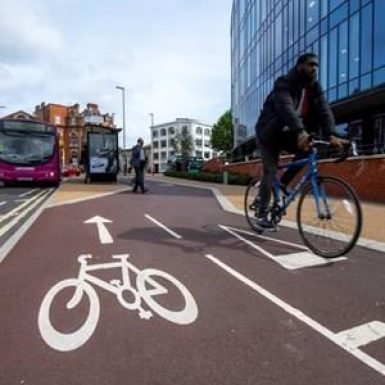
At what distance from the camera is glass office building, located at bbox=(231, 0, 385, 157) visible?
808 inches

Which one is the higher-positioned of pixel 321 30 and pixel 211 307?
pixel 321 30

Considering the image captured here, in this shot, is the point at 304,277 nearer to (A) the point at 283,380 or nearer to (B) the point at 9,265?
(A) the point at 283,380

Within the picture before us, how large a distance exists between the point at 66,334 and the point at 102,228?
4673mm

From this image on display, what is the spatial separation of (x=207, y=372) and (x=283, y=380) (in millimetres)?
429

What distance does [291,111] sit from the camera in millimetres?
5656

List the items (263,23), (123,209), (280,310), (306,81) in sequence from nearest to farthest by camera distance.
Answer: (280,310) < (306,81) < (123,209) < (263,23)

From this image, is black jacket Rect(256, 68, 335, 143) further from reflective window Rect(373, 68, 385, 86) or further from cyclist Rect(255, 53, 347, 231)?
reflective window Rect(373, 68, 385, 86)

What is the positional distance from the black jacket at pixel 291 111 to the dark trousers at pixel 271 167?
5.4 inches

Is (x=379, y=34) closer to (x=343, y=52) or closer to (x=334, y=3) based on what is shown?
(x=343, y=52)

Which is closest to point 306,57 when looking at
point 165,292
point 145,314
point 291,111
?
point 291,111

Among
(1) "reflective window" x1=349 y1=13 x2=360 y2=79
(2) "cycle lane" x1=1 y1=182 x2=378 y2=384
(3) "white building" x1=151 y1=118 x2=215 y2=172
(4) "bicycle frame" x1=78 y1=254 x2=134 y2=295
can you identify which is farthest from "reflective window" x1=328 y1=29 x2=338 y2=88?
(3) "white building" x1=151 y1=118 x2=215 y2=172

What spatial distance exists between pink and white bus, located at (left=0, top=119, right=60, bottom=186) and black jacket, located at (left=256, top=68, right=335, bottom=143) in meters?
18.4

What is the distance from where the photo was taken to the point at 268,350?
311cm

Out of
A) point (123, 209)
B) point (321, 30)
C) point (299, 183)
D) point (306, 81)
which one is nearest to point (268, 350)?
point (299, 183)
